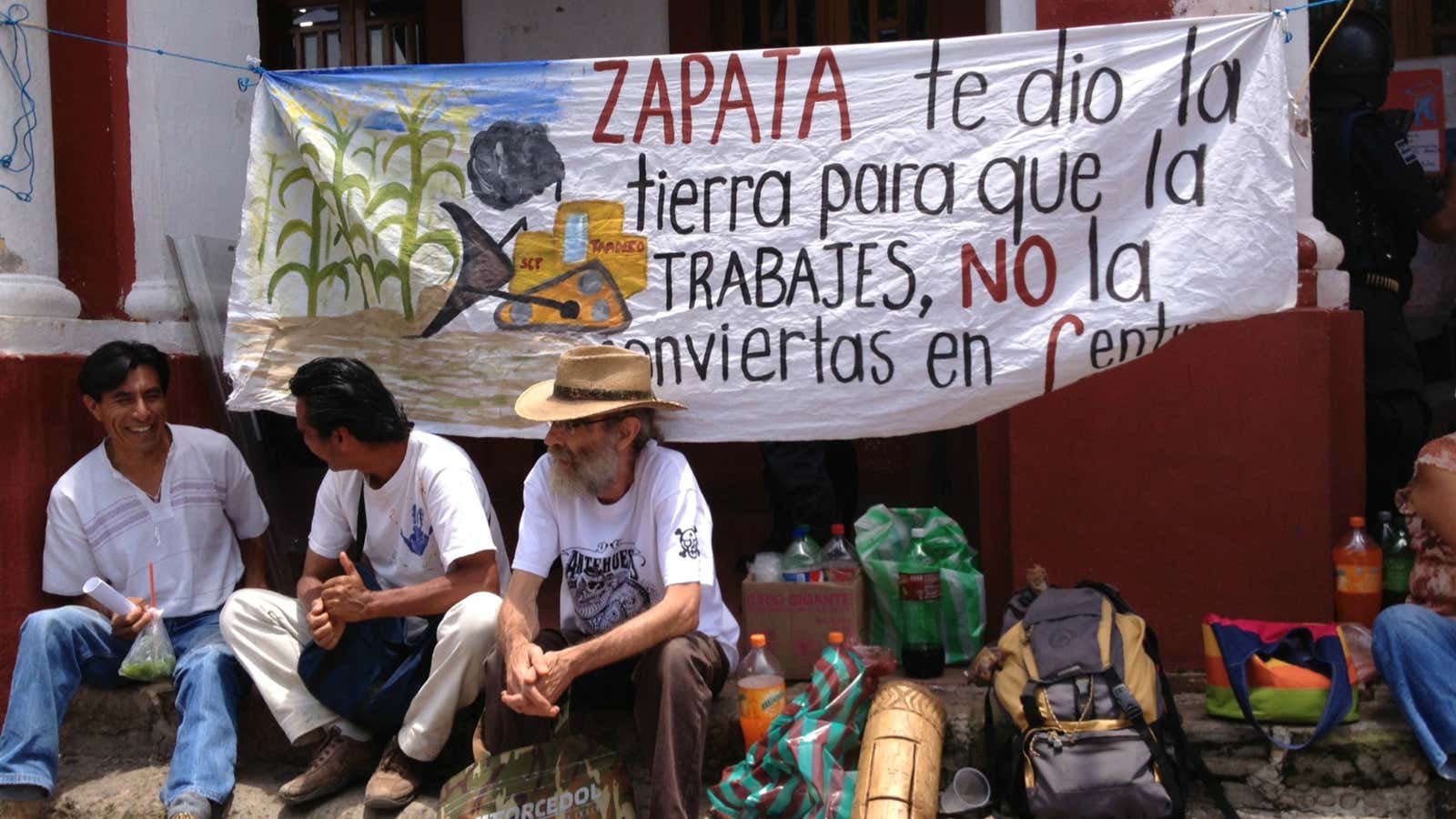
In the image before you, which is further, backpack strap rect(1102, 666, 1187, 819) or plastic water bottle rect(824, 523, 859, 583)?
plastic water bottle rect(824, 523, 859, 583)

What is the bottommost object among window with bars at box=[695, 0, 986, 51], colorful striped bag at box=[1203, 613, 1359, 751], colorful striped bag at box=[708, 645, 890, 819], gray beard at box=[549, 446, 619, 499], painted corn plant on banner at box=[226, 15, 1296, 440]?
colorful striped bag at box=[708, 645, 890, 819]

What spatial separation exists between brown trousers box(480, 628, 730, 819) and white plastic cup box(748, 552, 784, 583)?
63 centimetres

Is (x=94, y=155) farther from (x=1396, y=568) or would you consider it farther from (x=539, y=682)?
(x=1396, y=568)

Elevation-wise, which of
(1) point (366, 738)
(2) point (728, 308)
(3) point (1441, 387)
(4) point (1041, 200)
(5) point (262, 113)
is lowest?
(1) point (366, 738)

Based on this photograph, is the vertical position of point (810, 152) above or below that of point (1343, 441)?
above

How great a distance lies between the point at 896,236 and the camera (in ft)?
12.5

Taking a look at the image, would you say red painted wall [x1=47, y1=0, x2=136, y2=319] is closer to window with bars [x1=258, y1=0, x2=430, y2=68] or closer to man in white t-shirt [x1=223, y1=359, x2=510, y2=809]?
man in white t-shirt [x1=223, y1=359, x2=510, y2=809]

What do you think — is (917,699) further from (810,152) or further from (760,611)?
(810,152)

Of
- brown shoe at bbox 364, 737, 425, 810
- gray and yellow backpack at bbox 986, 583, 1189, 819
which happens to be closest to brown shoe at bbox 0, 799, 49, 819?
brown shoe at bbox 364, 737, 425, 810

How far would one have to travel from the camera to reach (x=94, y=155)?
484 cm

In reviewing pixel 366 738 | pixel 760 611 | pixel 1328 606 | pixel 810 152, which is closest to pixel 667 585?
pixel 760 611

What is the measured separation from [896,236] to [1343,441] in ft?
5.84

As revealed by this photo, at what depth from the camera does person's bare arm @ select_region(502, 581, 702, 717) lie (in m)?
3.29

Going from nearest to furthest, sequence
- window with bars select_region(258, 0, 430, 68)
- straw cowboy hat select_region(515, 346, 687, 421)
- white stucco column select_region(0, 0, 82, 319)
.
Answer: straw cowboy hat select_region(515, 346, 687, 421) < white stucco column select_region(0, 0, 82, 319) < window with bars select_region(258, 0, 430, 68)
